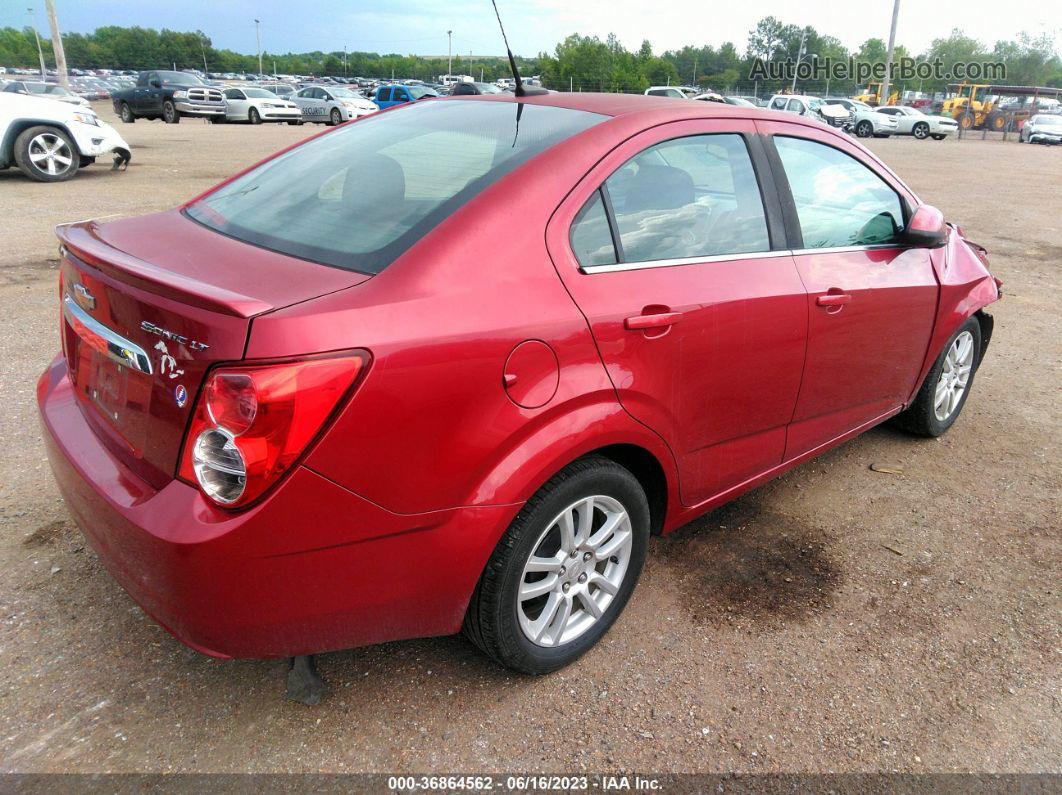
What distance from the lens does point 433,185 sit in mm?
2404

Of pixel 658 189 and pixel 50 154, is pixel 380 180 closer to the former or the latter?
pixel 658 189

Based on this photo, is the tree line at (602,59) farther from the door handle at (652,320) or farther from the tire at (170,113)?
the door handle at (652,320)

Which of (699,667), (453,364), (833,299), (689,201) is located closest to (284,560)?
(453,364)

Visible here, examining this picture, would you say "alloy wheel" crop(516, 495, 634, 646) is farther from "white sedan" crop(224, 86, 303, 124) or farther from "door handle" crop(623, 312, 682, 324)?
"white sedan" crop(224, 86, 303, 124)

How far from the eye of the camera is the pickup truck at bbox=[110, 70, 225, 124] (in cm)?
2814

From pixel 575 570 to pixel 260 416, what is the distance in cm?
113

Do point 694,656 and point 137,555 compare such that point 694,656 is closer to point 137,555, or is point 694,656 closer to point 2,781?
point 137,555

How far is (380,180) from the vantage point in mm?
2559

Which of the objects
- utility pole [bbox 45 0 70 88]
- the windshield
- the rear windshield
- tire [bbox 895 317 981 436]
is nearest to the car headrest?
the rear windshield

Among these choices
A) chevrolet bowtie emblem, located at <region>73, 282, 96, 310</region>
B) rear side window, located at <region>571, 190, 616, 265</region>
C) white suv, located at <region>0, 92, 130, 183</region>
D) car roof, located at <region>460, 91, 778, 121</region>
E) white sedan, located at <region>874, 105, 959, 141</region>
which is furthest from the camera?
white sedan, located at <region>874, 105, 959, 141</region>

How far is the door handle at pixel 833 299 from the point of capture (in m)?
2.97

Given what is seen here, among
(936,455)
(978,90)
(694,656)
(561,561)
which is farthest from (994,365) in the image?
(978,90)

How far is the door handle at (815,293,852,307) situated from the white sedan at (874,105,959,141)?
37737mm

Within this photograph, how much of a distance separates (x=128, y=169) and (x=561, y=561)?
13.4m
